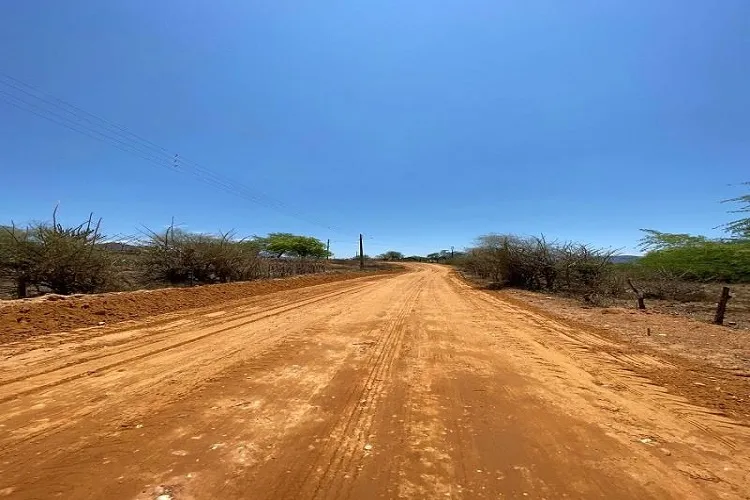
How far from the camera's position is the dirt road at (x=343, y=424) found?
2805 mm

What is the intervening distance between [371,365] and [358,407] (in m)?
1.64

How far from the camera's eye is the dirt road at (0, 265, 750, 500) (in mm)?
2805

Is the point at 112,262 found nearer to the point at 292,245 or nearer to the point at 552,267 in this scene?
the point at 552,267

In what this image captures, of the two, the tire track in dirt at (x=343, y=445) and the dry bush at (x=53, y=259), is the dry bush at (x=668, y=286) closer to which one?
the tire track in dirt at (x=343, y=445)

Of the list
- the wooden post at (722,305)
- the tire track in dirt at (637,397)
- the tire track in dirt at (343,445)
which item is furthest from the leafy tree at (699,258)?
the tire track in dirt at (343,445)

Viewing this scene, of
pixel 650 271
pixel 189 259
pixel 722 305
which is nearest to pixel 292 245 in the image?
pixel 189 259

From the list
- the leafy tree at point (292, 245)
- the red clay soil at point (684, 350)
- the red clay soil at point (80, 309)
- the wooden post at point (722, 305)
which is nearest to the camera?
the red clay soil at point (684, 350)

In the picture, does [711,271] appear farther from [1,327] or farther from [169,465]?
[1,327]

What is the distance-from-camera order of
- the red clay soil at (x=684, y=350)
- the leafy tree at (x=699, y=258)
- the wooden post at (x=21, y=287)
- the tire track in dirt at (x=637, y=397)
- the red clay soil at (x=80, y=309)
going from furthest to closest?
the leafy tree at (x=699, y=258) → the wooden post at (x=21, y=287) → the red clay soil at (x=80, y=309) → the red clay soil at (x=684, y=350) → the tire track in dirt at (x=637, y=397)

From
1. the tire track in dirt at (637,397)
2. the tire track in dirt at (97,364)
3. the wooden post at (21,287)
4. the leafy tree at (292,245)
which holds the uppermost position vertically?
the leafy tree at (292,245)

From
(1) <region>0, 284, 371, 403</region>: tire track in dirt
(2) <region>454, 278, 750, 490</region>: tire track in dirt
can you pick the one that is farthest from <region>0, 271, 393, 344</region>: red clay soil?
(2) <region>454, 278, 750, 490</region>: tire track in dirt

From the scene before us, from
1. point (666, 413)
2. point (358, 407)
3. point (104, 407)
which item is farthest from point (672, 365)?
point (104, 407)

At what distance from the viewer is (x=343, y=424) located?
3.76m

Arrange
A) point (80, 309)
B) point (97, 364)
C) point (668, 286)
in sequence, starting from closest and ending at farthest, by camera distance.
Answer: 1. point (97, 364)
2. point (80, 309)
3. point (668, 286)
